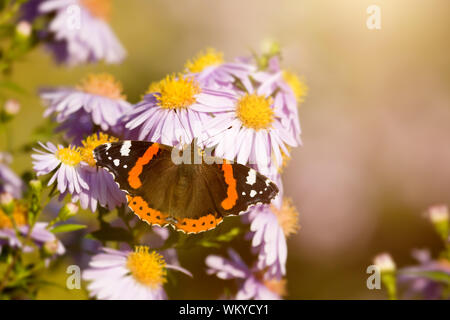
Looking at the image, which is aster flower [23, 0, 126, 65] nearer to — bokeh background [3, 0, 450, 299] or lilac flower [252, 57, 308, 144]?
bokeh background [3, 0, 450, 299]

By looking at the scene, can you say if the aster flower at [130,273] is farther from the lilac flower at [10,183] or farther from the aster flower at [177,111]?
the lilac flower at [10,183]

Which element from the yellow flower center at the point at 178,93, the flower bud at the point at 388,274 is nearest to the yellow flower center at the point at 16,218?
the yellow flower center at the point at 178,93

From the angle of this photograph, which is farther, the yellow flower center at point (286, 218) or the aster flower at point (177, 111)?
the yellow flower center at point (286, 218)

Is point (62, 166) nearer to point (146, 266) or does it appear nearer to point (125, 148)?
point (125, 148)

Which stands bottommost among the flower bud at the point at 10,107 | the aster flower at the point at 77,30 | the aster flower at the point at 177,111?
the aster flower at the point at 177,111

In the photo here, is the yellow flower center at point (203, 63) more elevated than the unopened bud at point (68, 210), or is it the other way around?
the yellow flower center at point (203, 63)

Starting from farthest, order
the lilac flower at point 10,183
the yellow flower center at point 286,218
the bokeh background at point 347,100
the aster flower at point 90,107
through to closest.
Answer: the bokeh background at point 347,100 < the lilac flower at point 10,183 < the yellow flower center at point 286,218 < the aster flower at point 90,107

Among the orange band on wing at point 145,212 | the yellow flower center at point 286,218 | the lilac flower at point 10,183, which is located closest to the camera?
the orange band on wing at point 145,212
